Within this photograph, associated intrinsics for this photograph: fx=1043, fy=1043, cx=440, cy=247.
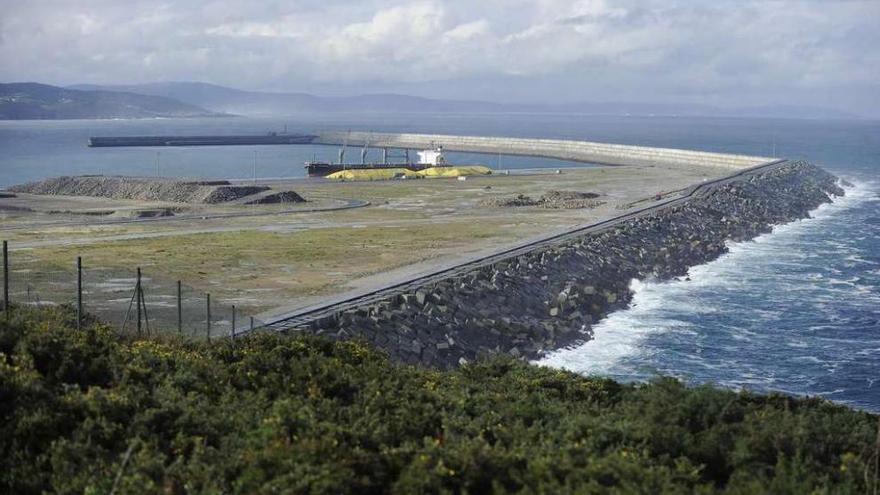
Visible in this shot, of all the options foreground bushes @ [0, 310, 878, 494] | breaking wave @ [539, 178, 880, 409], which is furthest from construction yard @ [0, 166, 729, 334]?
foreground bushes @ [0, 310, 878, 494]

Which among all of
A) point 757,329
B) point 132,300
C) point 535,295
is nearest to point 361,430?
point 132,300

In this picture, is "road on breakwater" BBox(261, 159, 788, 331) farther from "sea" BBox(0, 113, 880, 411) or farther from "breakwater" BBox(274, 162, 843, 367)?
"sea" BBox(0, 113, 880, 411)

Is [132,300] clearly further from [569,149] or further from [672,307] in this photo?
Answer: [569,149]

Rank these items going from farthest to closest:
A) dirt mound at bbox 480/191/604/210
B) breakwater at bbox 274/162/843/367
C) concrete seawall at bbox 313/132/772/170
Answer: concrete seawall at bbox 313/132/772/170, dirt mound at bbox 480/191/604/210, breakwater at bbox 274/162/843/367

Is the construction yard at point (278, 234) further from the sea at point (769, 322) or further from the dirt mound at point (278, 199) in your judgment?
the sea at point (769, 322)

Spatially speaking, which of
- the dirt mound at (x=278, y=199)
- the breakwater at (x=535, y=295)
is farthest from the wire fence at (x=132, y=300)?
the dirt mound at (x=278, y=199)
